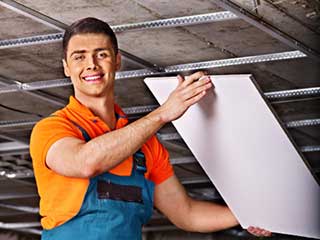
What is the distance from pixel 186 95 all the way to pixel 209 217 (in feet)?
1.92

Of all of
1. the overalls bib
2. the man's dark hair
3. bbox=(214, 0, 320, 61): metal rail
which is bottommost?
the overalls bib

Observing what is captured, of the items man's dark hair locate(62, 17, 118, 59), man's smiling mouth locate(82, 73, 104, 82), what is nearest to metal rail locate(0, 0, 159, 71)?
man's dark hair locate(62, 17, 118, 59)

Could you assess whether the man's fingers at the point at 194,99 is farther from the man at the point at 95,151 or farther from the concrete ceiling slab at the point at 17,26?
the concrete ceiling slab at the point at 17,26

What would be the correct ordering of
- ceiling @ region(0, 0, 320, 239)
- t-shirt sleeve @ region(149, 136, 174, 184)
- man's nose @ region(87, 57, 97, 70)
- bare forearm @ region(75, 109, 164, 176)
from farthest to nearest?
ceiling @ region(0, 0, 320, 239)
t-shirt sleeve @ region(149, 136, 174, 184)
man's nose @ region(87, 57, 97, 70)
bare forearm @ region(75, 109, 164, 176)

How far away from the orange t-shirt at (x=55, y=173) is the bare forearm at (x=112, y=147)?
8 cm

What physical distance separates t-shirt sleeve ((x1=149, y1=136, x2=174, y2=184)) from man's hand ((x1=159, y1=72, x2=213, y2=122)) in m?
0.31

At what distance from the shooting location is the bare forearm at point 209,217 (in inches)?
89.7

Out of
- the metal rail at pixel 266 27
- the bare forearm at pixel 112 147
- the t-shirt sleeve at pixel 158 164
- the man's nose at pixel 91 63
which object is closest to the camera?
the bare forearm at pixel 112 147

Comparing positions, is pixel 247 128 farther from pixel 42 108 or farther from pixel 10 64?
pixel 42 108

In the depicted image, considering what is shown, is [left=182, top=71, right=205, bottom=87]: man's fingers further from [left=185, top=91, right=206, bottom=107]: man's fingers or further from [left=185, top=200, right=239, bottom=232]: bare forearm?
[left=185, top=200, right=239, bottom=232]: bare forearm

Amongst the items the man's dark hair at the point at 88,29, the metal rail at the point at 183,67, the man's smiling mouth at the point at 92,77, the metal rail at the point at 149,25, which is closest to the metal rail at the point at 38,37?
the metal rail at the point at 149,25

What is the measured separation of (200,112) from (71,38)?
1.37 feet

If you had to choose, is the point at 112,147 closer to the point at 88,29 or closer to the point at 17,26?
the point at 88,29

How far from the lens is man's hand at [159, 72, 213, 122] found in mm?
1869
